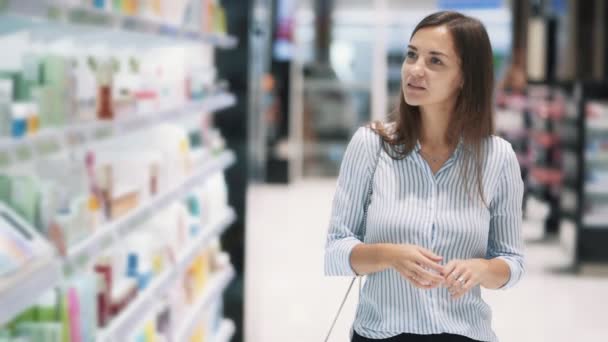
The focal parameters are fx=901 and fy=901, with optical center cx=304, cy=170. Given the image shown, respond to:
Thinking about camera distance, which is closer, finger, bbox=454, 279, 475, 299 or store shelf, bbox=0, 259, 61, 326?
store shelf, bbox=0, 259, 61, 326

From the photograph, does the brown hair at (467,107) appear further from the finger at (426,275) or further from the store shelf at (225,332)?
the store shelf at (225,332)

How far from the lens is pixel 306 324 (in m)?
5.85

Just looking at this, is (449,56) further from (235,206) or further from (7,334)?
(235,206)

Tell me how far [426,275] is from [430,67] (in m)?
0.50

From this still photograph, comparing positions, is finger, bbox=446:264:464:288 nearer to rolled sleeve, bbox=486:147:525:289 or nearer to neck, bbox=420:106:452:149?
rolled sleeve, bbox=486:147:525:289

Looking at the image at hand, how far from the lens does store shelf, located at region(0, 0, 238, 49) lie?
6.49 feet

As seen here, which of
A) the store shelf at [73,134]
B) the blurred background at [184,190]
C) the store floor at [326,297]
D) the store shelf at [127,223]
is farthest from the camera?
the store floor at [326,297]

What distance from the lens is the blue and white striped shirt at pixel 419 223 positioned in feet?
7.08

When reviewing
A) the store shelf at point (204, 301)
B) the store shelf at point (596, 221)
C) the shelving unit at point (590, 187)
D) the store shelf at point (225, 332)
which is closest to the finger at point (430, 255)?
the store shelf at point (204, 301)

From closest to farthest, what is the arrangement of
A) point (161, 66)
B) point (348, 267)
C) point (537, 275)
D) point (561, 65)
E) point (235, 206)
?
point (348, 267) < point (161, 66) < point (235, 206) < point (537, 275) < point (561, 65)

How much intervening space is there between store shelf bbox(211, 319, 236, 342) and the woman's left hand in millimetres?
2915

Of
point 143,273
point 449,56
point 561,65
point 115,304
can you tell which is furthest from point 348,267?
point 561,65

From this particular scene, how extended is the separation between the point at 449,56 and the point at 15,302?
1.12 metres

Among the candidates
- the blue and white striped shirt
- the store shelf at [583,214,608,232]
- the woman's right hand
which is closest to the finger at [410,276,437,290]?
the woman's right hand
